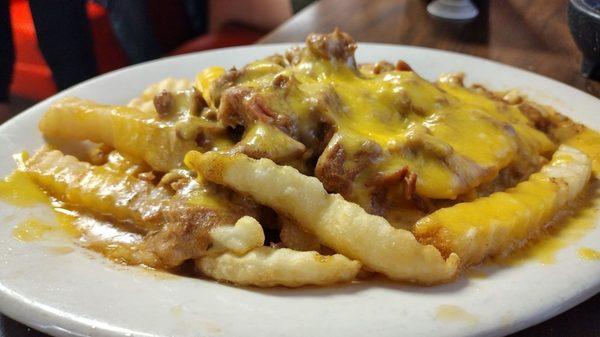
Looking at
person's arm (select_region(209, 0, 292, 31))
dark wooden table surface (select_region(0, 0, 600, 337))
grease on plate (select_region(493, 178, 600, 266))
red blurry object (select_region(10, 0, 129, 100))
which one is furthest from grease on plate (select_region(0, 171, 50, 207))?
person's arm (select_region(209, 0, 292, 31))

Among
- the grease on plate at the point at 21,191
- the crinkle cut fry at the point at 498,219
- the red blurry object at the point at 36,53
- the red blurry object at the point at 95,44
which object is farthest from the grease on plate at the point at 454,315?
the red blurry object at the point at 36,53

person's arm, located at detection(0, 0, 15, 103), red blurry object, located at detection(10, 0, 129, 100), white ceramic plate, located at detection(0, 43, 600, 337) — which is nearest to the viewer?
white ceramic plate, located at detection(0, 43, 600, 337)

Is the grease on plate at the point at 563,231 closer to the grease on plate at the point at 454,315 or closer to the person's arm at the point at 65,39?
the grease on plate at the point at 454,315

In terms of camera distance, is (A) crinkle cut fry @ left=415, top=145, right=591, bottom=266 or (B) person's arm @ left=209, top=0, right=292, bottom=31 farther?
(B) person's arm @ left=209, top=0, right=292, bottom=31

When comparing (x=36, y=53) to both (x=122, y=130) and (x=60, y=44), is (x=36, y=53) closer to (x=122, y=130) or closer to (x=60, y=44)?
(x=60, y=44)

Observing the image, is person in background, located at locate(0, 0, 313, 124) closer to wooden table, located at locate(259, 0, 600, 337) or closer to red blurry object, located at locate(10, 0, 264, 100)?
red blurry object, located at locate(10, 0, 264, 100)

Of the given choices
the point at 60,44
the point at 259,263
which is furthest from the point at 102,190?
the point at 60,44

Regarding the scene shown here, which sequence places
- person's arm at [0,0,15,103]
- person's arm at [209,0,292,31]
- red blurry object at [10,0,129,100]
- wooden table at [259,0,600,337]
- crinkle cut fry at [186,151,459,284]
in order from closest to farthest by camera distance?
crinkle cut fry at [186,151,459,284] → wooden table at [259,0,600,337] → person's arm at [0,0,15,103] → red blurry object at [10,0,129,100] → person's arm at [209,0,292,31]
